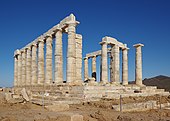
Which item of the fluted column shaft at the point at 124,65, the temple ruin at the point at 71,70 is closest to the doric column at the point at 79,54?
the temple ruin at the point at 71,70

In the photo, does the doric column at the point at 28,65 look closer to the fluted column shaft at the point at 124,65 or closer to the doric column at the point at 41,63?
the doric column at the point at 41,63

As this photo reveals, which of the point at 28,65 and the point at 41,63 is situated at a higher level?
the point at 41,63

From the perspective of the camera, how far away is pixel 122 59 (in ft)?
118

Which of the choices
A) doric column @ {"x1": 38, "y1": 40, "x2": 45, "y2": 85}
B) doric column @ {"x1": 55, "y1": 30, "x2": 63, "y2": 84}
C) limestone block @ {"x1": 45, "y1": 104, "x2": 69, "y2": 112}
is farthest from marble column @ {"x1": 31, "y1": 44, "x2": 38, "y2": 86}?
limestone block @ {"x1": 45, "y1": 104, "x2": 69, "y2": 112}

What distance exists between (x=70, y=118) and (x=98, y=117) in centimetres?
175

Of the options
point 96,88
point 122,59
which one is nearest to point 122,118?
point 96,88

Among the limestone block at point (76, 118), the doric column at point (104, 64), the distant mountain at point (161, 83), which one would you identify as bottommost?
the distant mountain at point (161, 83)

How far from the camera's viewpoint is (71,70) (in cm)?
2519

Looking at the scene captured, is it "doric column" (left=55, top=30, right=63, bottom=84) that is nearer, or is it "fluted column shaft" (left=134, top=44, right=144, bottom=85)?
"doric column" (left=55, top=30, right=63, bottom=84)

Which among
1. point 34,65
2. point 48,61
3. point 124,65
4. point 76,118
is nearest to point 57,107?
point 76,118

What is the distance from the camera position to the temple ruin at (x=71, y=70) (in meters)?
20.9

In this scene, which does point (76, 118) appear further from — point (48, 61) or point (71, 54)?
point (48, 61)

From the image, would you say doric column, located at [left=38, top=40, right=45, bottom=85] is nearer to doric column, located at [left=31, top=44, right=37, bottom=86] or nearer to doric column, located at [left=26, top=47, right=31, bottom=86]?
doric column, located at [left=31, top=44, right=37, bottom=86]

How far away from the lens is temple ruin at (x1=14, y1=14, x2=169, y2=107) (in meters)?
20.9
